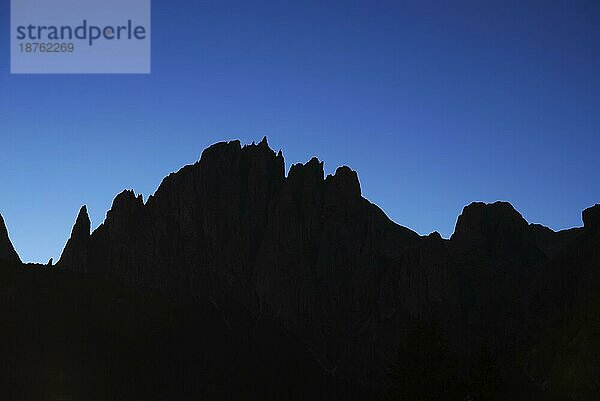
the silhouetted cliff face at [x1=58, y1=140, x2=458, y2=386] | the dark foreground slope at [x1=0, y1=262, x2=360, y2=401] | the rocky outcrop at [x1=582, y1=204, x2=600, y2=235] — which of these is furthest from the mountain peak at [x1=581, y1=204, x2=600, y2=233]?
the dark foreground slope at [x1=0, y1=262, x2=360, y2=401]

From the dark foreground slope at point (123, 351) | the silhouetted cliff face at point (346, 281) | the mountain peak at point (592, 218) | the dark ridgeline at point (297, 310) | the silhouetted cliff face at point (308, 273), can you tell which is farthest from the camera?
the silhouetted cliff face at point (308, 273)

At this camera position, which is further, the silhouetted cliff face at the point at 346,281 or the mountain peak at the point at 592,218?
the silhouetted cliff face at the point at 346,281

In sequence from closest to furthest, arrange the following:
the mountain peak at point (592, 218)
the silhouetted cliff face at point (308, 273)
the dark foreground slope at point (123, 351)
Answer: the dark foreground slope at point (123, 351)
the mountain peak at point (592, 218)
the silhouetted cliff face at point (308, 273)

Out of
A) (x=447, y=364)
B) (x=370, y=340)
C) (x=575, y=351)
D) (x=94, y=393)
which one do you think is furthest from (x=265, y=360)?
(x=447, y=364)

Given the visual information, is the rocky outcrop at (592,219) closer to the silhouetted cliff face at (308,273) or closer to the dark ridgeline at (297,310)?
the dark ridgeline at (297,310)

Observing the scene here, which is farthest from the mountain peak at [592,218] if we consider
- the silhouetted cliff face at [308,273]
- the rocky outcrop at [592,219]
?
the silhouetted cliff face at [308,273]

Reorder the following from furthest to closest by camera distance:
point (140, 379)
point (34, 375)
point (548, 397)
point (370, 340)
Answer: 1. point (370, 340)
2. point (548, 397)
3. point (140, 379)
4. point (34, 375)

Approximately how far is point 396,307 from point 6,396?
107870 millimetres

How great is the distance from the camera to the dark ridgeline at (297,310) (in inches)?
4840

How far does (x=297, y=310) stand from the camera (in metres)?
182

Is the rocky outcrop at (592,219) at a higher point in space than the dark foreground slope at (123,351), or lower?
higher

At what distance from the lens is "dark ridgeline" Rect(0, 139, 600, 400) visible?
122938 millimetres

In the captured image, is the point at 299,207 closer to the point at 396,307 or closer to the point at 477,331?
the point at 396,307

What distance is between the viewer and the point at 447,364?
46.2 metres
